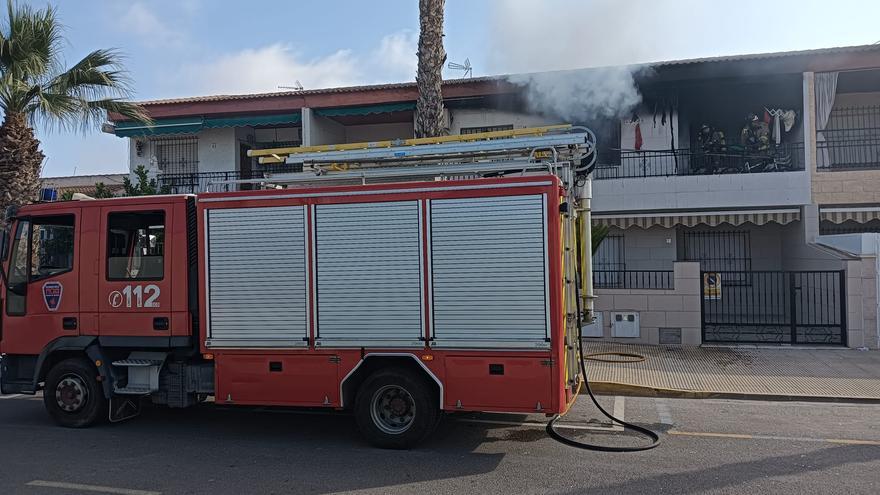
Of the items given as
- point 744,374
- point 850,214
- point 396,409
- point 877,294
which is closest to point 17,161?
point 396,409

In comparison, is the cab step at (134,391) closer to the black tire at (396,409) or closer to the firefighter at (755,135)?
the black tire at (396,409)

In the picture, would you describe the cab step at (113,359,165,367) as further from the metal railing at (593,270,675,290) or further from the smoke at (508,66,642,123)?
the smoke at (508,66,642,123)

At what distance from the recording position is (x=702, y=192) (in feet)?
52.0

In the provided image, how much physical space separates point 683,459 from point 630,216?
10578 millimetres

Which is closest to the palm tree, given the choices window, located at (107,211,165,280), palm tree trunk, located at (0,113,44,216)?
palm tree trunk, located at (0,113,44,216)

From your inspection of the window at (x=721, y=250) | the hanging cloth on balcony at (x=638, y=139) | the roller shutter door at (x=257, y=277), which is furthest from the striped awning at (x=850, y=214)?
the roller shutter door at (x=257, y=277)

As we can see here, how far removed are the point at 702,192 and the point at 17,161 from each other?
585 inches

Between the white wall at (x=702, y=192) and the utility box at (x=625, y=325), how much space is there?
3.76m

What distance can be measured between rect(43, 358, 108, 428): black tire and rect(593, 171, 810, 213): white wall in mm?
12092

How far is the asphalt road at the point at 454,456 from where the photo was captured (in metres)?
5.51

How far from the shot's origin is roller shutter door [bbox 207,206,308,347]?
6805mm

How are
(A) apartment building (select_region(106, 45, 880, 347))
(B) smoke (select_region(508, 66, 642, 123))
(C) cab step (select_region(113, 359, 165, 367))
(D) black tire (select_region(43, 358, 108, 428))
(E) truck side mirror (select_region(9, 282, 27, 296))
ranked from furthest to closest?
1. (B) smoke (select_region(508, 66, 642, 123))
2. (A) apartment building (select_region(106, 45, 880, 347))
3. (E) truck side mirror (select_region(9, 282, 27, 296))
4. (D) black tire (select_region(43, 358, 108, 428))
5. (C) cab step (select_region(113, 359, 165, 367))

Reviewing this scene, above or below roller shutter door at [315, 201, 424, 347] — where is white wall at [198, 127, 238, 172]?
above

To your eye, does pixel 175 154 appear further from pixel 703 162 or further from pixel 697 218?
pixel 703 162
